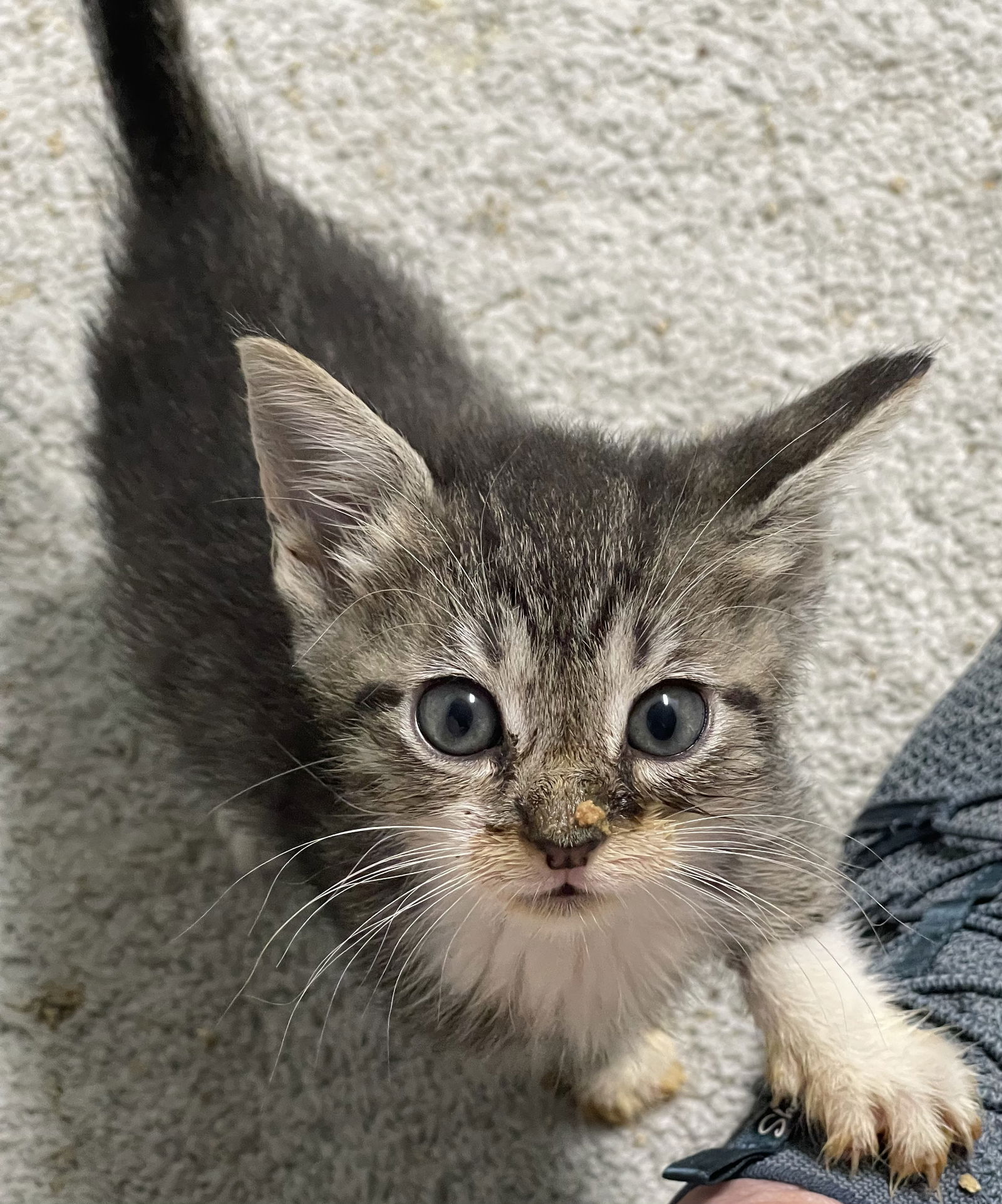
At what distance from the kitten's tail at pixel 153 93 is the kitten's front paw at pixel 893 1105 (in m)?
1.05

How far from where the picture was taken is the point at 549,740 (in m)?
0.81

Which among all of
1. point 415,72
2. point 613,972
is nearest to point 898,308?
point 415,72

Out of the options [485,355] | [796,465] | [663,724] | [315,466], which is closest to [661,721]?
[663,724]

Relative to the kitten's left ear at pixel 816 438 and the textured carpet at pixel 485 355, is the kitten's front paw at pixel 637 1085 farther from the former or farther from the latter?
the kitten's left ear at pixel 816 438

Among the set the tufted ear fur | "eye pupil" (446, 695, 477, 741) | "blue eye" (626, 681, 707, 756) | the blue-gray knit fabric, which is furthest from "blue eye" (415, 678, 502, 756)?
the blue-gray knit fabric

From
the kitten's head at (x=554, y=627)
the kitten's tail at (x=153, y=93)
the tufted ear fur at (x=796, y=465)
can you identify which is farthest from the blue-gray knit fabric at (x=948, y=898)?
the kitten's tail at (x=153, y=93)

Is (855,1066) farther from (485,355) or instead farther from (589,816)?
(485,355)

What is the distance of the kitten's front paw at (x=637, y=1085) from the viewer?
1.24 meters

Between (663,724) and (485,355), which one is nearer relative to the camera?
(663,724)

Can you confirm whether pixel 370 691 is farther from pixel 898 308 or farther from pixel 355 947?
pixel 898 308

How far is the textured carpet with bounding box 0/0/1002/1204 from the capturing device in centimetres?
131

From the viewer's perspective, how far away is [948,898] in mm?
1271

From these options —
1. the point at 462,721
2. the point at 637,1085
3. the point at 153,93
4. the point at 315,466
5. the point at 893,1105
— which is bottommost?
the point at 637,1085

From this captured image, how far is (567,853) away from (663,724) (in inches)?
5.0
